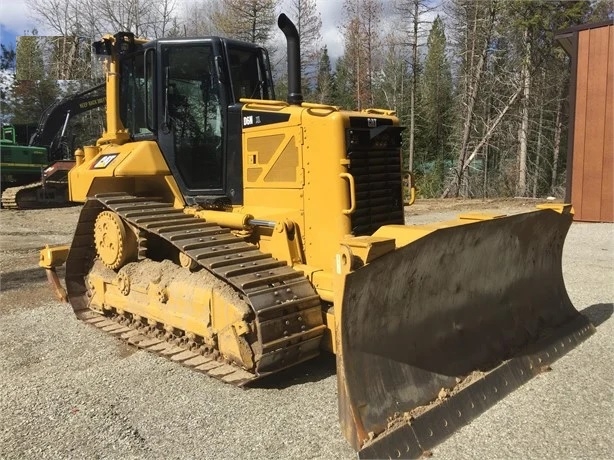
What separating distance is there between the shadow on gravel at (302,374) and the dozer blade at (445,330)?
3.05 feet

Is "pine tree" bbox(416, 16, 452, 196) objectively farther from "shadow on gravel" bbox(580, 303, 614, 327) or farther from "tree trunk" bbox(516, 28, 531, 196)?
"shadow on gravel" bbox(580, 303, 614, 327)

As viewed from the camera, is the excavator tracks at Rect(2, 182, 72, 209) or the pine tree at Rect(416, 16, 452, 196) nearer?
the excavator tracks at Rect(2, 182, 72, 209)

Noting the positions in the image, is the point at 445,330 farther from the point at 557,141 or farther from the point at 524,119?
the point at 557,141

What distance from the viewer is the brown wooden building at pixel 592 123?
12711mm

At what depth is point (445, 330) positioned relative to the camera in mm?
4023

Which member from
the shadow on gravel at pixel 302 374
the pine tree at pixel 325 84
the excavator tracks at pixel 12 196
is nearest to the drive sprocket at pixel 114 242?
the shadow on gravel at pixel 302 374

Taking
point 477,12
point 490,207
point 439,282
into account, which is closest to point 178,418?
point 439,282

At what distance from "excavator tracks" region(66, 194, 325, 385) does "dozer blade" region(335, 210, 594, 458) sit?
2.29 ft

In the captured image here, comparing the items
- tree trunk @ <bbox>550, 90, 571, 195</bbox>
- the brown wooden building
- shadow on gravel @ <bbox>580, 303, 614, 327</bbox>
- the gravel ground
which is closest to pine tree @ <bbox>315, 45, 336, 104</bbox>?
tree trunk @ <bbox>550, 90, 571, 195</bbox>

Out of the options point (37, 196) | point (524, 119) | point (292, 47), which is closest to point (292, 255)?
point (292, 47)

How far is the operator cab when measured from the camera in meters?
5.13

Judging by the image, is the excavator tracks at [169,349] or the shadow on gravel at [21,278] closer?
the excavator tracks at [169,349]

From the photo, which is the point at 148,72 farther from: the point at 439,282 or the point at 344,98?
the point at 344,98

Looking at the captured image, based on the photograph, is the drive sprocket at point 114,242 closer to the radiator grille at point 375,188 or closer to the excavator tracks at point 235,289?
the excavator tracks at point 235,289
